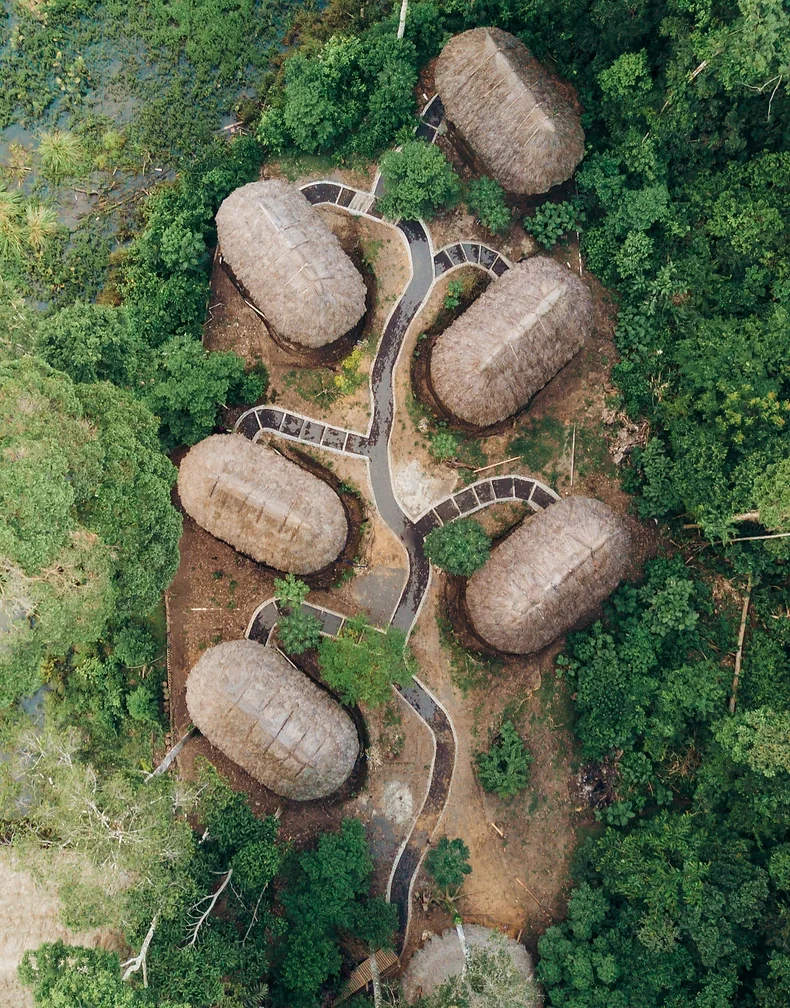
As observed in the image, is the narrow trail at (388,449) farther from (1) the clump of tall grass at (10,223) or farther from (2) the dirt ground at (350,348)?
(1) the clump of tall grass at (10,223)

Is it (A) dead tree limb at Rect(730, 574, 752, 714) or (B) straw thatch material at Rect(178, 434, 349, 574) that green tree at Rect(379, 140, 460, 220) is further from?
(A) dead tree limb at Rect(730, 574, 752, 714)

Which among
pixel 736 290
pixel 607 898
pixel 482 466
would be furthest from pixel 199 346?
pixel 607 898

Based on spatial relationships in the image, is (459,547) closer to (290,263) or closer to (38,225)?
(290,263)

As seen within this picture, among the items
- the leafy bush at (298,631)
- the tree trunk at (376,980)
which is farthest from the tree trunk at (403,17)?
the tree trunk at (376,980)

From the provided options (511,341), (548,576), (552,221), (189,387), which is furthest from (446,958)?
(552,221)

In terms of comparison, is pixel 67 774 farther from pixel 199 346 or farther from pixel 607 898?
pixel 607 898

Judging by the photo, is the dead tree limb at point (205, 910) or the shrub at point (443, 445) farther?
the shrub at point (443, 445)

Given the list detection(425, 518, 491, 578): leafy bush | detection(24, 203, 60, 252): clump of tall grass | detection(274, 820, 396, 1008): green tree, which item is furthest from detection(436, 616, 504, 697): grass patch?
detection(24, 203, 60, 252): clump of tall grass
